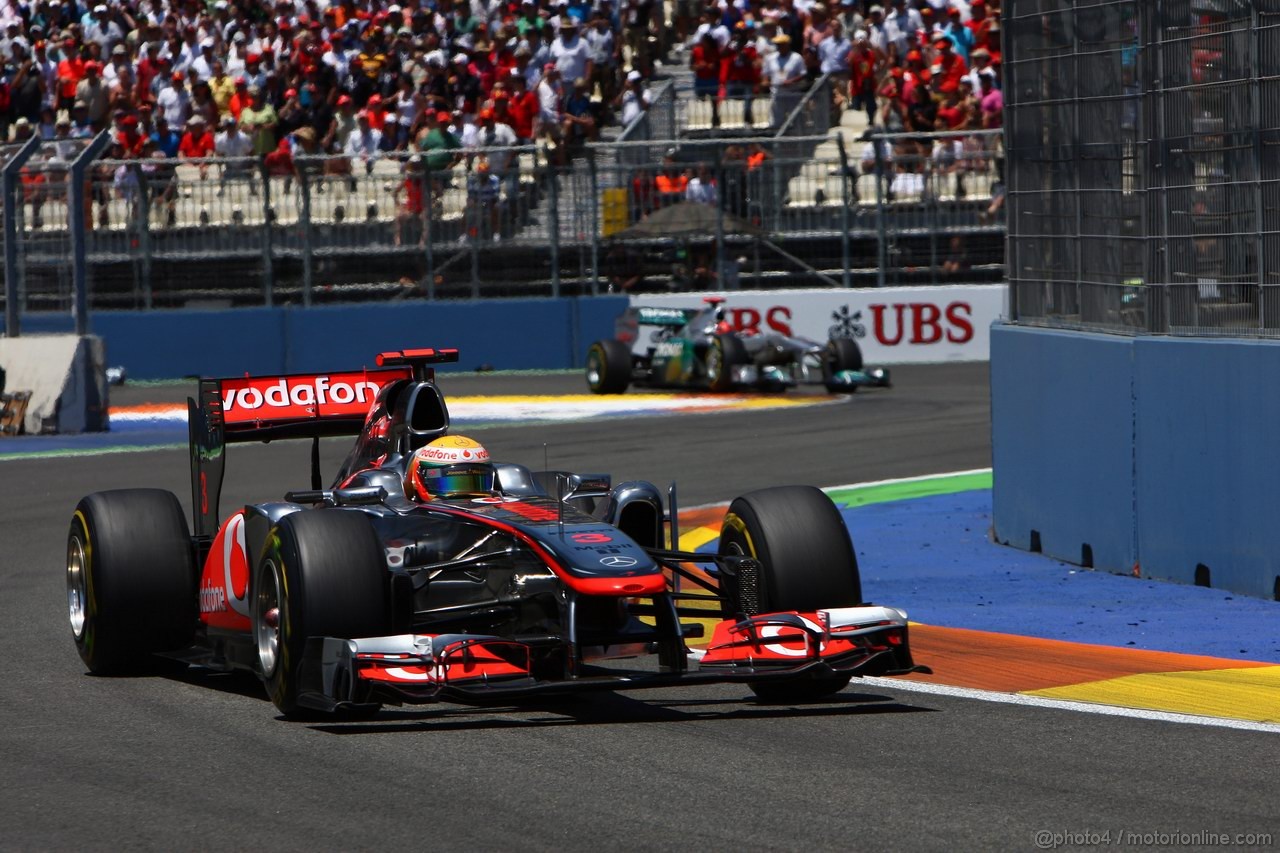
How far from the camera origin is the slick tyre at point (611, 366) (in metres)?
22.8

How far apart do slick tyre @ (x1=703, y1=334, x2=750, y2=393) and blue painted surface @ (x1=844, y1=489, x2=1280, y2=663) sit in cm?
1005

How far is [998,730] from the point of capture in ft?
21.6

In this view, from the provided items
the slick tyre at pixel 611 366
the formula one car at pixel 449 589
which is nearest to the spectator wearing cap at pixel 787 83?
the slick tyre at pixel 611 366

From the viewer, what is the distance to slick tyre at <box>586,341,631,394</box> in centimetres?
2278

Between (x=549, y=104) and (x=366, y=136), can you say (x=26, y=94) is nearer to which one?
(x=366, y=136)

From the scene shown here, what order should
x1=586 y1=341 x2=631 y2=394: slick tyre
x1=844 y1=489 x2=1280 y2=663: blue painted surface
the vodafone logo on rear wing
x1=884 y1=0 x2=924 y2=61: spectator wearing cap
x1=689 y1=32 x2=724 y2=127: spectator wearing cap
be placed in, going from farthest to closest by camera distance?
x1=689 y1=32 x2=724 y2=127: spectator wearing cap, x1=884 y1=0 x2=924 y2=61: spectator wearing cap, x1=586 y1=341 x2=631 y2=394: slick tyre, the vodafone logo on rear wing, x1=844 y1=489 x2=1280 y2=663: blue painted surface

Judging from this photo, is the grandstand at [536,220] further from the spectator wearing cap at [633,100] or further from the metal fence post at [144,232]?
the spectator wearing cap at [633,100]

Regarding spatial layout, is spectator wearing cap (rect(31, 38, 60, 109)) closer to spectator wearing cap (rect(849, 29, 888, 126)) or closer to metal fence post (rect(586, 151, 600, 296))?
metal fence post (rect(586, 151, 600, 296))

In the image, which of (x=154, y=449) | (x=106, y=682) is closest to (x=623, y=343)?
(x=154, y=449)

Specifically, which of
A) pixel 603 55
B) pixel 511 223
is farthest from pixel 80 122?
pixel 603 55

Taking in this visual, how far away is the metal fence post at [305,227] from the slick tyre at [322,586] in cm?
1815

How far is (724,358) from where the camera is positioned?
22.2m

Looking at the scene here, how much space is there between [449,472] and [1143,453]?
375 centimetres

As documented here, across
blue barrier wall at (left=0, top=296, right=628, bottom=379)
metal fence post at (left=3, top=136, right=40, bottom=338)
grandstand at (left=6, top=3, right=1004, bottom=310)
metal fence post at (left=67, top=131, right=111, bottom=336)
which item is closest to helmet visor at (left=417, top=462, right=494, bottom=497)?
metal fence post at (left=67, top=131, right=111, bottom=336)
